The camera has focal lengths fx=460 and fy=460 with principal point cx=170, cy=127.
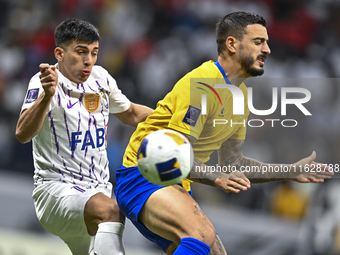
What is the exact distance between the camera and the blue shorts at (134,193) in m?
2.93

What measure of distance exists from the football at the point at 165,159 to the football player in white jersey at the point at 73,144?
726 millimetres

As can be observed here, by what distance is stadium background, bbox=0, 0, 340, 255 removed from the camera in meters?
5.98

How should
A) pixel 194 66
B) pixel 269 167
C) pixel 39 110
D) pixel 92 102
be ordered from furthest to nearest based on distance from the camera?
pixel 194 66
pixel 92 102
pixel 269 167
pixel 39 110

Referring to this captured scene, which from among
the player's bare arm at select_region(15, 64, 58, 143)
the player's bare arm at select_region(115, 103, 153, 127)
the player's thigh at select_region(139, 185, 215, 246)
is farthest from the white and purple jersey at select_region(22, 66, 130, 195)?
the player's thigh at select_region(139, 185, 215, 246)

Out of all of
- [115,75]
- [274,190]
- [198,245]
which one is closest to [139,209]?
[198,245]

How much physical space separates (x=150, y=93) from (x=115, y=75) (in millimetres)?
1035

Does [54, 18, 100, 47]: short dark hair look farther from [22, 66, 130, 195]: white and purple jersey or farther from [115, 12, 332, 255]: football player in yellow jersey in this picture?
[115, 12, 332, 255]: football player in yellow jersey

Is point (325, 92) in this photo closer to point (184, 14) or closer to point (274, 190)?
point (274, 190)

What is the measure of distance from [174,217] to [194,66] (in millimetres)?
5126

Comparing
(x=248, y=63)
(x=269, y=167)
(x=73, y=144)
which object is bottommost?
(x=269, y=167)

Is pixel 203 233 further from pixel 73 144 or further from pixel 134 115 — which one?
pixel 134 115

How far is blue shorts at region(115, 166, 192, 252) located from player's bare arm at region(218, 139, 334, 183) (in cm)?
82

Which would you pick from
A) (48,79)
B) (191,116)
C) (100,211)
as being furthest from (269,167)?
(48,79)

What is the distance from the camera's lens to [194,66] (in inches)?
300
